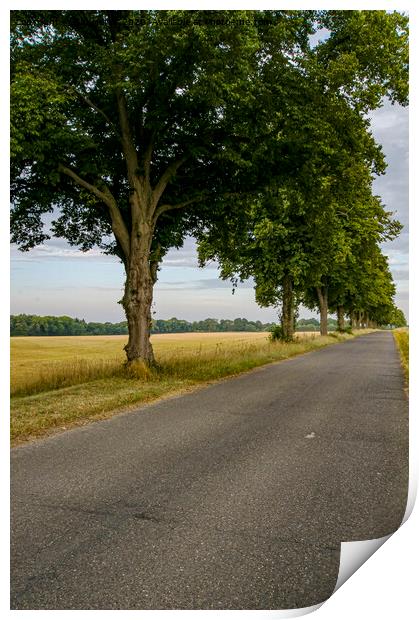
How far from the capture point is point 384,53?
36.7 feet

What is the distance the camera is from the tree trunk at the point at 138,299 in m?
13.0

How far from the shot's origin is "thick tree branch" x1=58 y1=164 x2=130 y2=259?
12.1 meters

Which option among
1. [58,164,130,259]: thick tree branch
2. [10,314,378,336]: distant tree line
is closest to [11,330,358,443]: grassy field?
[10,314,378,336]: distant tree line

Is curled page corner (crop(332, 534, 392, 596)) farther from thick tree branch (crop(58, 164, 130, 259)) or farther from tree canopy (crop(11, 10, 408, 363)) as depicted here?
thick tree branch (crop(58, 164, 130, 259))

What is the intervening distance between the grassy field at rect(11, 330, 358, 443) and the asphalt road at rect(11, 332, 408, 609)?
87 centimetres

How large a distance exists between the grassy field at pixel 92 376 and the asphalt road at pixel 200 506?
870 mm

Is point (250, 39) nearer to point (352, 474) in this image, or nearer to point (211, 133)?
point (211, 133)

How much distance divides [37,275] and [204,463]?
104 inches

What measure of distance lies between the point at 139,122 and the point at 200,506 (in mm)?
10553

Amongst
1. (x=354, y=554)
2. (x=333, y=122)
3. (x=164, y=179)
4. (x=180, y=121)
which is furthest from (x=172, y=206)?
(x=354, y=554)

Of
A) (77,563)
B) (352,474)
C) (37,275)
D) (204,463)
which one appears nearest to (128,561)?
(77,563)

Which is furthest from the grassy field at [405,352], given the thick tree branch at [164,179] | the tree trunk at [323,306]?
the tree trunk at [323,306]

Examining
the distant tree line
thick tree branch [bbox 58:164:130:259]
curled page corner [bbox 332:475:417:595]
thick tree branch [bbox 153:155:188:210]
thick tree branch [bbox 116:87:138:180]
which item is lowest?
curled page corner [bbox 332:475:417:595]

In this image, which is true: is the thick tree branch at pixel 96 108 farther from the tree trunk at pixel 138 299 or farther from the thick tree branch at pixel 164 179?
the tree trunk at pixel 138 299
